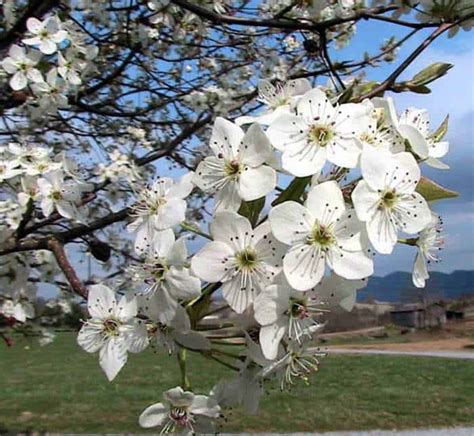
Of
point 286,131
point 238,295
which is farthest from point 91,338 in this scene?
point 286,131

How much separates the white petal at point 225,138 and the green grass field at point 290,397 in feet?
11.1

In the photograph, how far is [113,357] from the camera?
0.88 meters

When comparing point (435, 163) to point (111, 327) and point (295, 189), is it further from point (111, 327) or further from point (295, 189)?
point (111, 327)

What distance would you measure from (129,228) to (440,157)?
1.43ft

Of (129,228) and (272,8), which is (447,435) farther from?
(129,228)

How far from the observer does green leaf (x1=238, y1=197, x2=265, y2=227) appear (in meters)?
0.78

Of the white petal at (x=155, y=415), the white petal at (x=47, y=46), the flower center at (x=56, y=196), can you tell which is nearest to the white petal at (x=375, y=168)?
the white petal at (x=155, y=415)

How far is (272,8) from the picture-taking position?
309 cm

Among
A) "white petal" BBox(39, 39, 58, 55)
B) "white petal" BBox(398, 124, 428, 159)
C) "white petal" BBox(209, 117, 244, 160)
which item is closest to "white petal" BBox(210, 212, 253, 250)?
"white petal" BBox(209, 117, 244, 160)

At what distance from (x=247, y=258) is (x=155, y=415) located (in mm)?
334

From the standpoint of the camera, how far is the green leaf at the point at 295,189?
2.45ft

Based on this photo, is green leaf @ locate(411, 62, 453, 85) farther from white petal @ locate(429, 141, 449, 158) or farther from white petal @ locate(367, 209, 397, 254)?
white petal @ locate(367, 209, 397, 254)

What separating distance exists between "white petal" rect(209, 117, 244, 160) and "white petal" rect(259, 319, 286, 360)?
21 cm

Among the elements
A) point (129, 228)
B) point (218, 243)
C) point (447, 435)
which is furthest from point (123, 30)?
point (447, 435)
